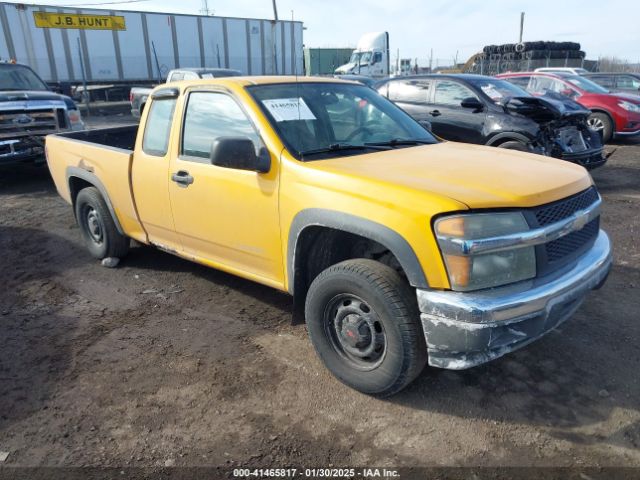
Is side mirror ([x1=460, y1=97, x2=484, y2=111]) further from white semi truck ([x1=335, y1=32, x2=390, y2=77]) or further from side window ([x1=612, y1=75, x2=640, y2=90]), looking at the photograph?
white semi truck ([x1=335, y1=32, x2=390, y2=77])

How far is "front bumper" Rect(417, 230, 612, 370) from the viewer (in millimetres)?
2441

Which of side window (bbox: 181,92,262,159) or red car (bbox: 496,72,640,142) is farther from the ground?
side window (bbox: 181,92,262,159)

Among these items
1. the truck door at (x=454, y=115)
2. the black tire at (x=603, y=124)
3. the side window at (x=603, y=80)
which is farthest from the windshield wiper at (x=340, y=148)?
the side window at (x=603, y=80)

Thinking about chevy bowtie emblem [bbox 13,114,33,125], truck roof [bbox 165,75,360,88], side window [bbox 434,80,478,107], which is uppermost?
truck roof [bbox 165,75,360,88]

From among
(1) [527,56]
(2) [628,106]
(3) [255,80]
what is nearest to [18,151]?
(3) [255,80]

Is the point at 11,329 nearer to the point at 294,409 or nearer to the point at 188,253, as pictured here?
the point at 188,253

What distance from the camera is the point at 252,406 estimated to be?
2932 millimetres

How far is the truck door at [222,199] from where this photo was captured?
3.32 m

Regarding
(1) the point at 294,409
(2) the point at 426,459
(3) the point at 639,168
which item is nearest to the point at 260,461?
(1) the point at 294,409

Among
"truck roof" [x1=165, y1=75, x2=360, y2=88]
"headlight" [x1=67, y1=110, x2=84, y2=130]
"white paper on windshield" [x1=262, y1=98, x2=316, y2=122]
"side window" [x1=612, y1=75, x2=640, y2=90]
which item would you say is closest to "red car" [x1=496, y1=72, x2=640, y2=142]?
"side window" [x1=612, y1=75, x2=640, y2=90]

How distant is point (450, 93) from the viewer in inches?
330

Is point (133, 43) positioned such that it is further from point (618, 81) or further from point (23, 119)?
point (618, 81)

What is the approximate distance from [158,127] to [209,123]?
2.17 feet

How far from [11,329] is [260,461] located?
2516mm
